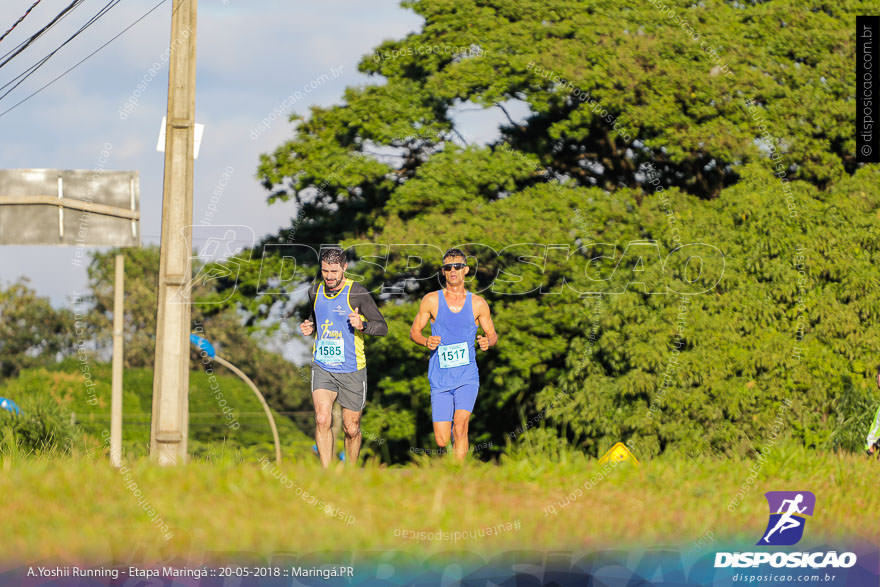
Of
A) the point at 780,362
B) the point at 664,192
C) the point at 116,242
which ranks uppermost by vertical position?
the point at 664,192

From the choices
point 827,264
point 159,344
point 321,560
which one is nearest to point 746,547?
point 321,560

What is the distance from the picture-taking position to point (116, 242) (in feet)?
32.9

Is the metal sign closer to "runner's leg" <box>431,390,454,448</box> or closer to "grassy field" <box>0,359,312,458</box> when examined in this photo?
"runner's leg" <box>431,390,454,448</box>

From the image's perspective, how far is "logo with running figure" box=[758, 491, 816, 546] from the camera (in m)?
6.79

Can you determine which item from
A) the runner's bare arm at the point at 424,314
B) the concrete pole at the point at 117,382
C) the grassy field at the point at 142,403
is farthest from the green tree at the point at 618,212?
the grassy field at the point at 142,403

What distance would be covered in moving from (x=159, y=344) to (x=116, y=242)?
4.32 feet

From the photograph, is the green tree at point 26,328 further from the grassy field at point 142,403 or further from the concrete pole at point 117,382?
the concrete pole at point 117,382

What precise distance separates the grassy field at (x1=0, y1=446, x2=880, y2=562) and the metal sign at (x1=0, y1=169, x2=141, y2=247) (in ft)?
8.60

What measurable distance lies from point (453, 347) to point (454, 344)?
0.03 metres

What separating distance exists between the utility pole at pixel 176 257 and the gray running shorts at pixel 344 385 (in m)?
1.56

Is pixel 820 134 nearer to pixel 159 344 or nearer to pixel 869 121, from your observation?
pixel 869 121

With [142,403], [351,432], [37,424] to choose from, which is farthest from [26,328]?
[351,432]

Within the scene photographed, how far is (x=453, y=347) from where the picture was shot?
894 centimetres

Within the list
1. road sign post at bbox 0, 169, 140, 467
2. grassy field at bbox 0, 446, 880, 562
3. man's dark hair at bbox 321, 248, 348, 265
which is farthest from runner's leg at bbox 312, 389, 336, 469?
road sign post at bbox 0, 169, 140, 467
